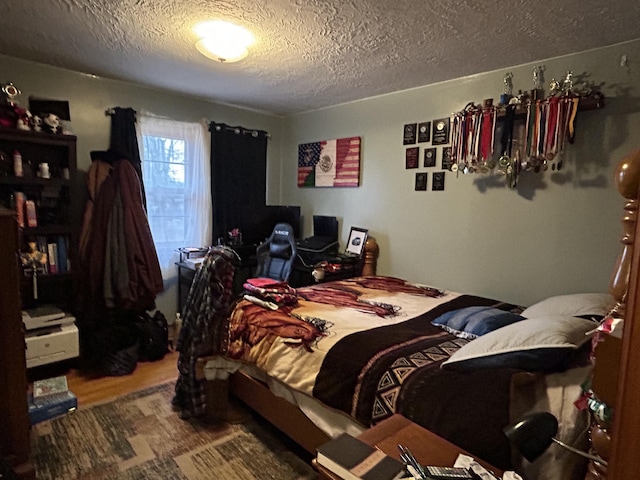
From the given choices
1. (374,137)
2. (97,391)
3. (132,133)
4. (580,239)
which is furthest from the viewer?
(374,137)

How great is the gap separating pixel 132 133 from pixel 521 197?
3.28 m

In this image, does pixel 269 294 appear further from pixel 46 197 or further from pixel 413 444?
pixel 46 197

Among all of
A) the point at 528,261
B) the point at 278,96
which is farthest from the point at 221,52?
the point at 528,261

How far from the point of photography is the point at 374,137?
3.70m

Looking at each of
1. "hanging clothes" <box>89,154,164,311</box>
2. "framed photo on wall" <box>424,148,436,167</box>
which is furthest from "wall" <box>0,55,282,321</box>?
"framed photo on wall" <box>424,148,436,167</box>

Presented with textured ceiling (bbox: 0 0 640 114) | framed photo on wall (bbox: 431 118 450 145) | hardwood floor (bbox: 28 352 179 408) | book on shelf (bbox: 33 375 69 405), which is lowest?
hardwood floor (bbox: 28 352 179 408)

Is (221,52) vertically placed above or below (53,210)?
above

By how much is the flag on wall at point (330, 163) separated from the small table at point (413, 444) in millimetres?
2884

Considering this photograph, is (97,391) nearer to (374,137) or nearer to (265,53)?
(265,53)

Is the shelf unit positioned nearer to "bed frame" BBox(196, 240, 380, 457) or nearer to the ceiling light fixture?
the ceiling light fixture

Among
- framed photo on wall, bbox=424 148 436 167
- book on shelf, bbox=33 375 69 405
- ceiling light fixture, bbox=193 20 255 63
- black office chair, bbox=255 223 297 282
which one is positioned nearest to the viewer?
ceiling light fixture, bbox=193 20 255 63

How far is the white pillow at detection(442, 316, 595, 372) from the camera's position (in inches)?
52.2

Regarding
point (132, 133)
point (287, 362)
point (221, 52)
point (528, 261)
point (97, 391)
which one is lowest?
point (97, 391)

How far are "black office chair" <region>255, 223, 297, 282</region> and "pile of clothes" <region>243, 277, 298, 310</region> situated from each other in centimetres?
93
